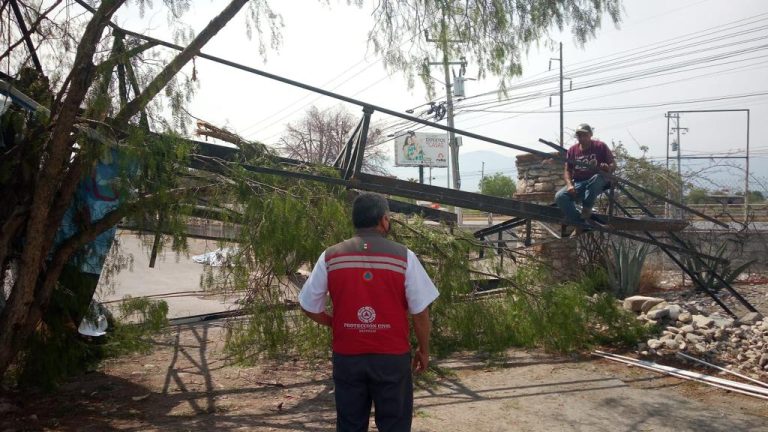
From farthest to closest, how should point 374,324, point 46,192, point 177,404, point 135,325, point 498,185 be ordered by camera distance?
point 498,185 → point 135,325 → point 177,404 → point 46,192 → point 374,324

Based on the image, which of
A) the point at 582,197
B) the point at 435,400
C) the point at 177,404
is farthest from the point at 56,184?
the point at 582,197

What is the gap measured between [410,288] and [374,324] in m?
0.28

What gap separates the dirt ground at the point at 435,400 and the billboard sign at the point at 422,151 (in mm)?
47644

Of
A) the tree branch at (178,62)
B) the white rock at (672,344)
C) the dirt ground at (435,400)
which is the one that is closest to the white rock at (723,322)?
the white rock at (672,344)

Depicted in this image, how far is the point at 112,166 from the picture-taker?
223 inches

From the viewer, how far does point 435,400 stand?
5793 millimetres

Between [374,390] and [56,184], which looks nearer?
[374,390]

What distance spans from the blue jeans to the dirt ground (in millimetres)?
1770

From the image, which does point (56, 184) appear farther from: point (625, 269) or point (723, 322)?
point (625, 269)

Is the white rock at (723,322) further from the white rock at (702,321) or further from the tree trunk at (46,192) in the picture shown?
the tree trunk at (46,192)

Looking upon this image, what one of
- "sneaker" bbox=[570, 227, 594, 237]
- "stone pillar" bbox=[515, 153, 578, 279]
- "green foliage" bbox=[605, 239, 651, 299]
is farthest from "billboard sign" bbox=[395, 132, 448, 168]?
"sneaker" bbox=[570, 227, 594, 237]

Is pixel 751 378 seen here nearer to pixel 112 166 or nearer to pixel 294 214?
pixel 294 214

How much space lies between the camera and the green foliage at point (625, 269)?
11.0m

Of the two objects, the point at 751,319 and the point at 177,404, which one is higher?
the point at 751,319
